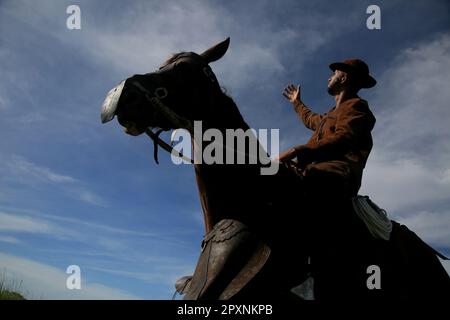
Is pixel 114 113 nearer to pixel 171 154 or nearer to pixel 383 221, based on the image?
pixel 171 154

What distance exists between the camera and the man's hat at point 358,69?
15.9ft

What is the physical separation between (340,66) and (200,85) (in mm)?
2003

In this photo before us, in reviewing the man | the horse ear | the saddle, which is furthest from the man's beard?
the saddle

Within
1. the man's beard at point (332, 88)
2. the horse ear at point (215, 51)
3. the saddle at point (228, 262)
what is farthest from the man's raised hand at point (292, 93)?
the saddle at point (228, 262)

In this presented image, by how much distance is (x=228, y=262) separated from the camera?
3186 mm

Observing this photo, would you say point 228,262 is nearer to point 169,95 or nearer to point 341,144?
point 169,95

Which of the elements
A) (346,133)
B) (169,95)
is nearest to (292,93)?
(346,133)

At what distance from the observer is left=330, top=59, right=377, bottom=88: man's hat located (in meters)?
4.84

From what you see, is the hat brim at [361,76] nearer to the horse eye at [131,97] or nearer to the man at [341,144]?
the man at [341,144]

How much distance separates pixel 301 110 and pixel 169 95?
2.85 metres

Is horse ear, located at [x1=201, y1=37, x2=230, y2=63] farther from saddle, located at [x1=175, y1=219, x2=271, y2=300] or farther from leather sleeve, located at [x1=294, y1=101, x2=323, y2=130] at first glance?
leather sleeve, located at [x1=294, y1=101, x2=323, y2=130]

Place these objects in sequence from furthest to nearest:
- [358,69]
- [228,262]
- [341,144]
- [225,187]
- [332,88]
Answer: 1. [332,88]
2. [358,69]
3. [341,144]
4. [225,187]
5. [228,262]
